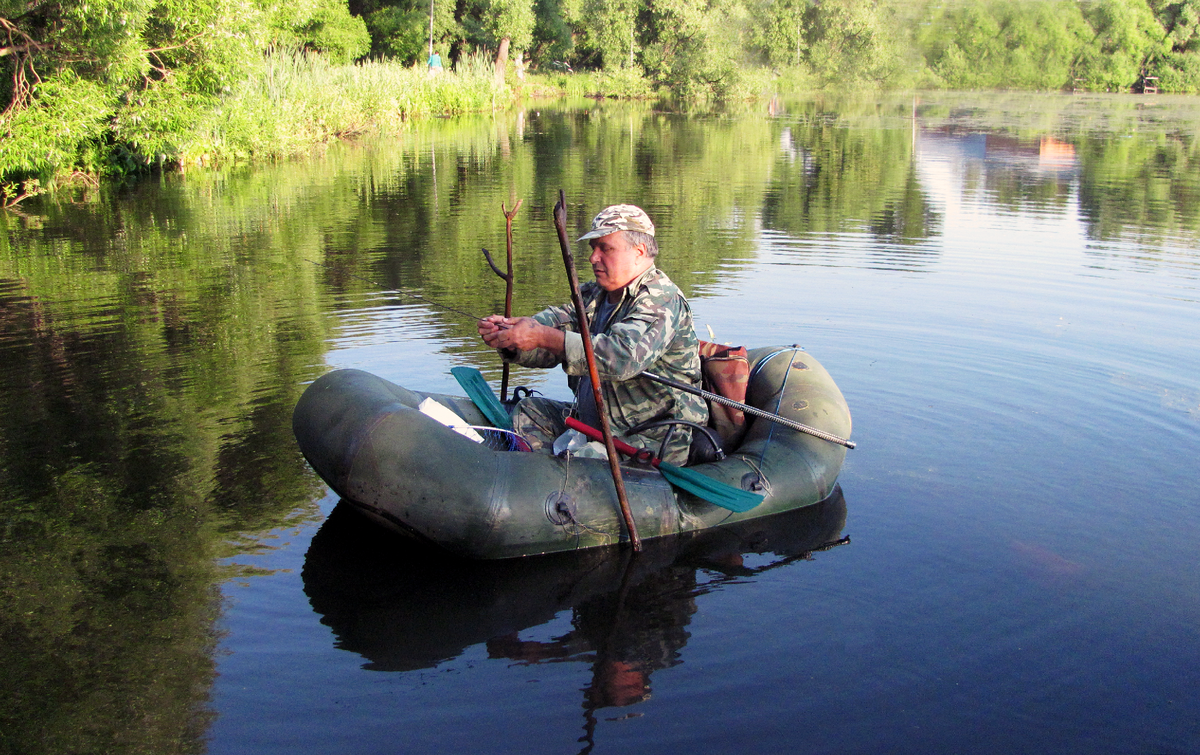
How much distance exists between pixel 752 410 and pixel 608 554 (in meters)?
1.02

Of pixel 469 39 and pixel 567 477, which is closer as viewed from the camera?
pixel 567 477

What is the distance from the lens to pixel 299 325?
8.20 meters

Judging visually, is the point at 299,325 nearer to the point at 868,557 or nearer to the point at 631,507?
the point at 631,507

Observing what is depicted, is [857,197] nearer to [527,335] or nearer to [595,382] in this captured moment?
[527,335]

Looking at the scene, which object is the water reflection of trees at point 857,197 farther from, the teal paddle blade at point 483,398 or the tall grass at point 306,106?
the tall grass at point 306,106

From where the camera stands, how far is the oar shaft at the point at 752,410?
4.62 meters

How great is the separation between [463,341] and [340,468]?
3.54 m

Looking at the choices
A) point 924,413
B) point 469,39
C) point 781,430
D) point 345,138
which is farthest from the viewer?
point 469,39

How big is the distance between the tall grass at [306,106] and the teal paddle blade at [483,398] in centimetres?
1276

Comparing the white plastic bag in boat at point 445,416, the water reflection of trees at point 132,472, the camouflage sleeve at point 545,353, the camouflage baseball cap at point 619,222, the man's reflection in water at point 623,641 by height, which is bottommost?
the man's reflection in water at point 623,641

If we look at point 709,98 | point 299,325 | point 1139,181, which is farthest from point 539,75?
point 299,325

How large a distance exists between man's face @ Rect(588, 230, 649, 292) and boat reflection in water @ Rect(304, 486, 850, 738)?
126cm

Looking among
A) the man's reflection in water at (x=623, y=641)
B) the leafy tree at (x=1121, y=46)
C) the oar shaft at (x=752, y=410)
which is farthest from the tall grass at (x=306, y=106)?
the leafy tree at (x=1121, y=46)

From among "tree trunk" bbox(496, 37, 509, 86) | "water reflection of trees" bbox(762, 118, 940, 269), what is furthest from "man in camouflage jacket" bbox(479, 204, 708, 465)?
"tree trunk" bbox(496, 37, 509, 86)
